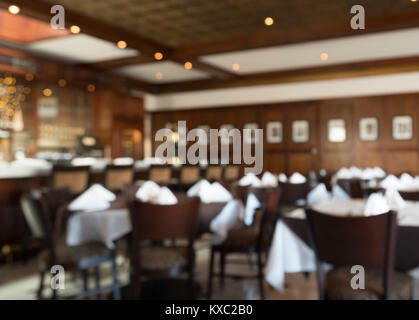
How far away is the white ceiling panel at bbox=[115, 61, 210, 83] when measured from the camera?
10.3 meters

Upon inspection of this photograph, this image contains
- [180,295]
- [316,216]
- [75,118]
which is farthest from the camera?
[75,118]

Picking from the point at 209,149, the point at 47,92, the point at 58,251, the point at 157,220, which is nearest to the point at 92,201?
the point at 58,251

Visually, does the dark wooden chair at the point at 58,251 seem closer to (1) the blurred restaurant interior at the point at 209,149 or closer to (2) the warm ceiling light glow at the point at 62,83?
(1) the blurred restaurant interior at the point at 209,149

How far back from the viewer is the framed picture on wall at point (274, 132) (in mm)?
11336

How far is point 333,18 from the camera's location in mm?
6867

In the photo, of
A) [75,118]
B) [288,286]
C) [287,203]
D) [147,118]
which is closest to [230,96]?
[147,118]

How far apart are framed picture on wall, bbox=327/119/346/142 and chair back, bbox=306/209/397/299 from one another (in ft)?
29.7

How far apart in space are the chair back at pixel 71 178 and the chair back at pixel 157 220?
2868 mm

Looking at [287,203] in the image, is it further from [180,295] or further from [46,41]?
[46,41]

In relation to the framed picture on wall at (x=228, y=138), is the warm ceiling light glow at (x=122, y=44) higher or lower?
higher

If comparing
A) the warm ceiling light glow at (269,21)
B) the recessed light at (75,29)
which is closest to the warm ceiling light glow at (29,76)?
the recessed light at (75,29)

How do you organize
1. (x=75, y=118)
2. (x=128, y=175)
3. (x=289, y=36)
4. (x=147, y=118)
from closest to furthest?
(x=128, y=175), (x=289, y=36), (x=75, y=118), (x=147, y=118)

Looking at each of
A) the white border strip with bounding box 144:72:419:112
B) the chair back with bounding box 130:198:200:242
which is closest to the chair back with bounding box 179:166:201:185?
the white border strip with bounding box 144:72:419:112

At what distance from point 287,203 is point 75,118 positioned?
702 centimetres
